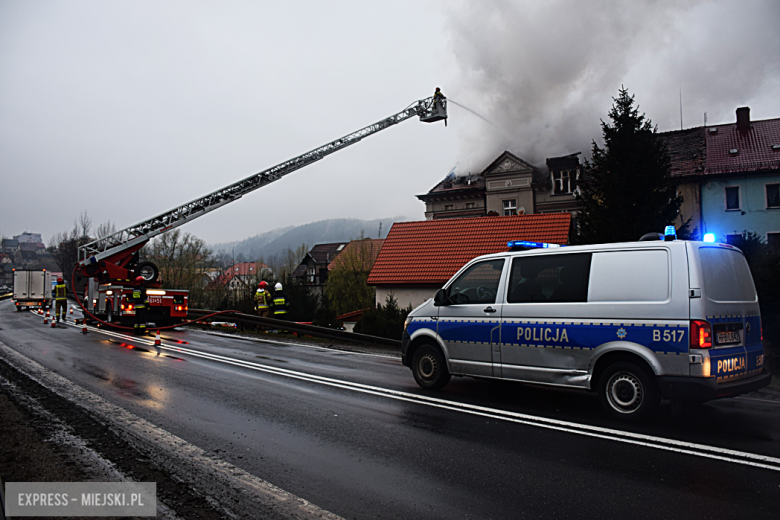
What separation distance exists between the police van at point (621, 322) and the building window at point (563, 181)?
35184 mm

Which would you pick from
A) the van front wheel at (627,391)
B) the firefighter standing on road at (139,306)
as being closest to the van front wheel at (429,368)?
the van front wheel at (627,391)

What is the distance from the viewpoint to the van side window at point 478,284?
721cm

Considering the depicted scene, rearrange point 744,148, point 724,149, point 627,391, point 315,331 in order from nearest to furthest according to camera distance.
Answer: point 627,391 → point 315,331 → point 744,148 → point 724,149

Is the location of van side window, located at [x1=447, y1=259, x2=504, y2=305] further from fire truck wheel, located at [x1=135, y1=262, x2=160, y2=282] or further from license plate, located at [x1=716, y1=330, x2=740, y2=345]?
fire truck wheel, located at [x1=135, y1=262, x2=160, y2=282]

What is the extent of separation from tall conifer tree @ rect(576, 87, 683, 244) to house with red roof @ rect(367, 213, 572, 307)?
308 cm

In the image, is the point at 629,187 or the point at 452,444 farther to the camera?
the point at 629,187

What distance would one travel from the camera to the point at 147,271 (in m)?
21.4

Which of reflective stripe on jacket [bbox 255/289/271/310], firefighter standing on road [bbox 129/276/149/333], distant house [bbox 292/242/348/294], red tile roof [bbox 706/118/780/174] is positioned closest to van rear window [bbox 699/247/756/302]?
reflective stripe on jacket [bbox 255/289/271/310]

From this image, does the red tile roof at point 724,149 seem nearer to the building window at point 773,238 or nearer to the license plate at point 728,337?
the building window at point 773,238

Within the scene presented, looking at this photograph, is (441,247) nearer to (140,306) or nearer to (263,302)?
(263,302)

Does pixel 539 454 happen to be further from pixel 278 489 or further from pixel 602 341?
pixel 278 489

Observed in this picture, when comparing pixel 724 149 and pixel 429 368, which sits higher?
pixel 724 149

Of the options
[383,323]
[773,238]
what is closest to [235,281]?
[383,323]

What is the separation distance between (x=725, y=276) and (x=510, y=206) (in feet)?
124
